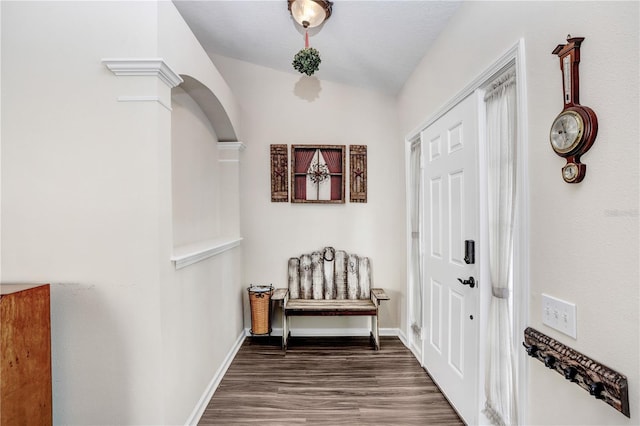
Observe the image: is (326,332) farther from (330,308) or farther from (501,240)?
(501,240)

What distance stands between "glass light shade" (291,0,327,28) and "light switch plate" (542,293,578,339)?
2254 millimetres

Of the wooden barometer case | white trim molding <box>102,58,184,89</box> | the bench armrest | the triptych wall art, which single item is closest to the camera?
the wooden barometer case

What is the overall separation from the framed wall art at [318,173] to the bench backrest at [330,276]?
67 centimetres

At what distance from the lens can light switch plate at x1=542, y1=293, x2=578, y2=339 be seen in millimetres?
1163

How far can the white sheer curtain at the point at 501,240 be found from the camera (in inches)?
63.5

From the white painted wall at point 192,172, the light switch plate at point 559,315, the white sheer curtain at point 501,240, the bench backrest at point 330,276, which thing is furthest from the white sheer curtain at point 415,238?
the white painted wall at point 192,172

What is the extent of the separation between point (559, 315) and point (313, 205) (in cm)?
264

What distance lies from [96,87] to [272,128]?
2.06m

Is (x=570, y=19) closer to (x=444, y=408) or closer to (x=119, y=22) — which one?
(x=119, y=22)

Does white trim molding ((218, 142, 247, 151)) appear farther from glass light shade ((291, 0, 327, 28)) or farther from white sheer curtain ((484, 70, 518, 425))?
white sheer curtain ((484, 70, 518, 425))

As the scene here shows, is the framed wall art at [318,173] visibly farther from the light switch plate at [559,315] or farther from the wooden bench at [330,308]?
the light switch plate at [559,315]

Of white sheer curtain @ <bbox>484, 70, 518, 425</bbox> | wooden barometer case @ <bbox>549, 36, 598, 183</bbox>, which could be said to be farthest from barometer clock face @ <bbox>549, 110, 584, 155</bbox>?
white sheer curtain @ <bbox>484, 70, 518, 425</bbox>

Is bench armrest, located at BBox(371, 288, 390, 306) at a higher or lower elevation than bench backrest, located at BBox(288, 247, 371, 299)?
lower

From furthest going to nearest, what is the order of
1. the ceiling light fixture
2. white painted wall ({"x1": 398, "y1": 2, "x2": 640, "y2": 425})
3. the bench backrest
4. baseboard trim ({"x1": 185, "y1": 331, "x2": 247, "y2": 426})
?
1. the bench backrest
2. the ceiling light fixture
3. baseboard trim ({"x1": 185, "y1": 331, "x2": 247, "y2": 426})
4. white painted wall ({"x1": 398, "y1": 2, "x2": 640, "y2": 425})
